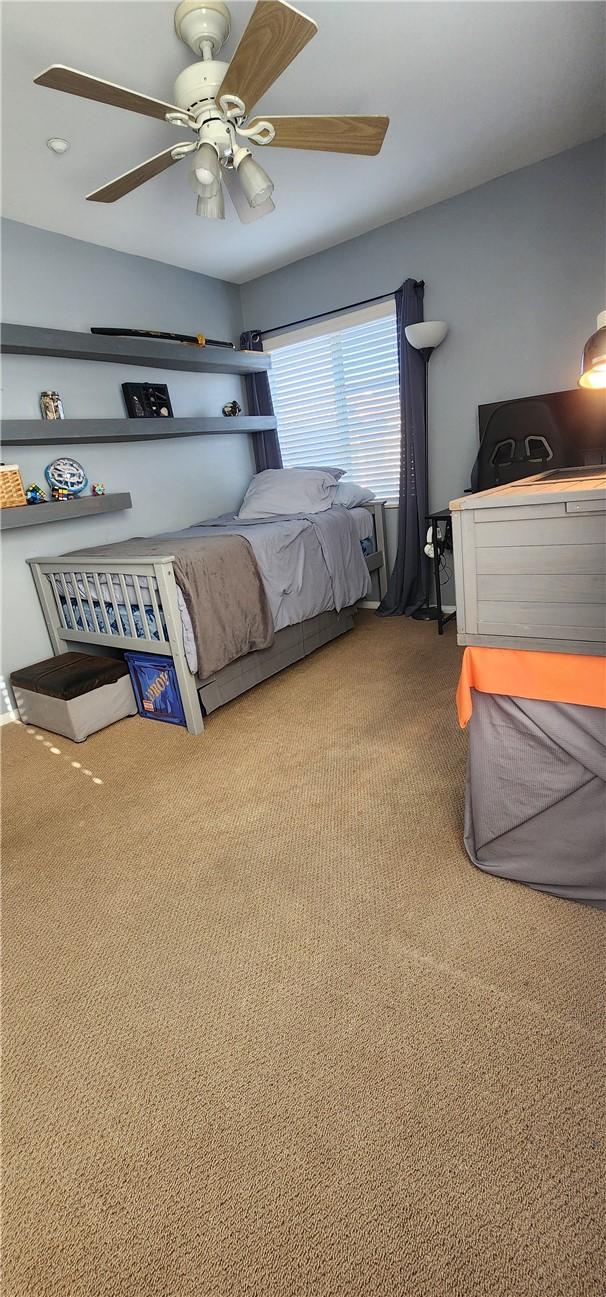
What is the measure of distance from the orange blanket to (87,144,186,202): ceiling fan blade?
5.94ft

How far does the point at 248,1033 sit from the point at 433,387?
3.55m

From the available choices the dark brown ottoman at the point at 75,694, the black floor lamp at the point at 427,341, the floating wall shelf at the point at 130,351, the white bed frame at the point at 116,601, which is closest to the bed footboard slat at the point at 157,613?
the white bed frame at the point at 116,601

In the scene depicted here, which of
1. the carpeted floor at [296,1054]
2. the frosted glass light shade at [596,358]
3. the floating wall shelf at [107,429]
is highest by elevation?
the floating wall shelf at [107,429]

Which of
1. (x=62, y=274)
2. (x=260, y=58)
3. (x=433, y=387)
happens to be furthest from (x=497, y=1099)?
Answer: (x=62, y=274)

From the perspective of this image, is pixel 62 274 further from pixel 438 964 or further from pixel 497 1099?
pixel 497 1099

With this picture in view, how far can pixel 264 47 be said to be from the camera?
4.69ft

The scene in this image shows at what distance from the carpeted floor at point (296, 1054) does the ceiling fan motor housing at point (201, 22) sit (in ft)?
7.66

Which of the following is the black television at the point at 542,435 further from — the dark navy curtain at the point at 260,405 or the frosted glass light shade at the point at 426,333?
the dark navy curtain at the point at 260,405

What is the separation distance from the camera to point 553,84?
2254mm

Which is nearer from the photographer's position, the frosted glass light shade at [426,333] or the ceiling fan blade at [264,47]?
the ceiling fan blade at [264,47]

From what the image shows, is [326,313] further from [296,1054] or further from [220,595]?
[296,1054]

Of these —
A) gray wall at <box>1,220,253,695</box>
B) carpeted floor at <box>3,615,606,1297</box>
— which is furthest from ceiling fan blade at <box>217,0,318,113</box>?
carpeted floor at <box>3,615,606,1297</box>

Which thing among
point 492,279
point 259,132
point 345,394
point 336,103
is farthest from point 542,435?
point 259,132

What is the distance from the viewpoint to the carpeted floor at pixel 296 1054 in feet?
2.79
